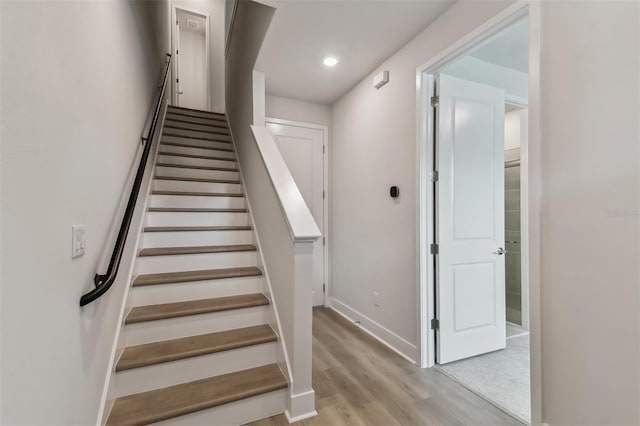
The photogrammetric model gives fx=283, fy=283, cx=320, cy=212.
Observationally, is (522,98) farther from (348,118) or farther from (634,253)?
(634,253)

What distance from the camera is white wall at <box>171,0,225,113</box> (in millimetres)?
5418

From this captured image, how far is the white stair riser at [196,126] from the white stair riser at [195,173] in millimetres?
1106

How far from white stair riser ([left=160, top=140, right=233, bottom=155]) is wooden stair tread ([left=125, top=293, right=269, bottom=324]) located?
7.21 ft

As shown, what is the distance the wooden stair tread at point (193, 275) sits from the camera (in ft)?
6.54

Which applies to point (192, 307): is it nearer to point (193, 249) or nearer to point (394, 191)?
point (193, 249)

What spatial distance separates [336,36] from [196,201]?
6.56 ft

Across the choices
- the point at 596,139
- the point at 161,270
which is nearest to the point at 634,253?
the point at 596,139

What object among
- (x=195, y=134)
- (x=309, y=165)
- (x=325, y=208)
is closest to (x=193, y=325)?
(x=325, y=208)

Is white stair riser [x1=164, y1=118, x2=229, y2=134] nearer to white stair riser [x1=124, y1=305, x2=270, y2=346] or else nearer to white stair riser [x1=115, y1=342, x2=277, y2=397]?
white stair riser [x1=124, y1=305, x2=270, y2=346]

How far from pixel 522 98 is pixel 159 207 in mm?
3688

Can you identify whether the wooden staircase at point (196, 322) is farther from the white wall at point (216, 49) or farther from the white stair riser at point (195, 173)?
the white wall at point (216, 49)

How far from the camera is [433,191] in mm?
2326

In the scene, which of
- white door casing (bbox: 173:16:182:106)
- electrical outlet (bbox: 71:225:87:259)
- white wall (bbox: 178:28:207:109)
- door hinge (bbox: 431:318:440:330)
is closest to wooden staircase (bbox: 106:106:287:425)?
electrical outlet (bbox: 71:225:87:259)

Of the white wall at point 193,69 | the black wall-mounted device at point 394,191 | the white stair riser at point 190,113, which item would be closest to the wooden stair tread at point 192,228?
the black wall-mounted device at point 394,191
